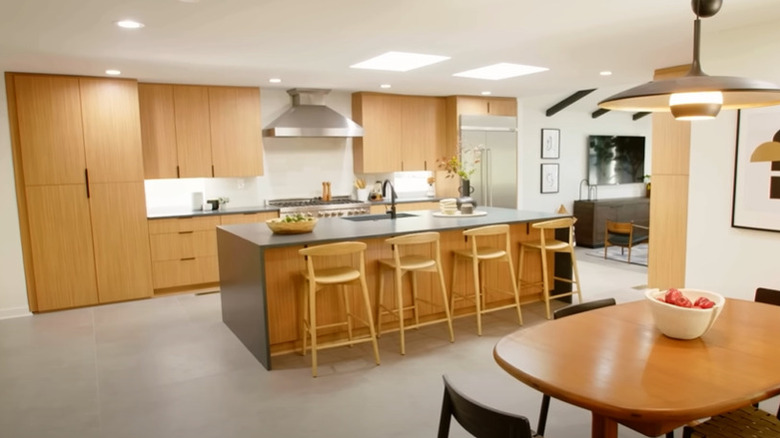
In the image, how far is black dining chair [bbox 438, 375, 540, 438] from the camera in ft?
4.91

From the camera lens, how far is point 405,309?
4.54 metres

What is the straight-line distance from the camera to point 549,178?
920cm

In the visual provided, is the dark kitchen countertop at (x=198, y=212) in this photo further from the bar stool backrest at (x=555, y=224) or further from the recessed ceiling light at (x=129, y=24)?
the bar stool backrest at (x=555, y=224)

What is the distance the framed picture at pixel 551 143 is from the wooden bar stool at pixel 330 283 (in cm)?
600

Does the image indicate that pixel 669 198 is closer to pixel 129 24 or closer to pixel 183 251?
pixel 129 24

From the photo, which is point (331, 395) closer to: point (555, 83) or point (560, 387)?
point (560, 387)

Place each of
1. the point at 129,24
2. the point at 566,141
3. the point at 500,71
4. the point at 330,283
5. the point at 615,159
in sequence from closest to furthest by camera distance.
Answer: the point at 129,24
the point at 330,283
the point at 500,71
the point at 566,141
the point at 615,159

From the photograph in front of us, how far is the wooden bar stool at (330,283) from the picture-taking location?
3.63 meters

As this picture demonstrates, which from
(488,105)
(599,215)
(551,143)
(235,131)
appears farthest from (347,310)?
(551,143)

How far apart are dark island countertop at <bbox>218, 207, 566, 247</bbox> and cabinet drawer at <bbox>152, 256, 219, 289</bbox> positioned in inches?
58.7

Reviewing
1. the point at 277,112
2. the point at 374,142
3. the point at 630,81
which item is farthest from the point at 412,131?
the point at 630,81

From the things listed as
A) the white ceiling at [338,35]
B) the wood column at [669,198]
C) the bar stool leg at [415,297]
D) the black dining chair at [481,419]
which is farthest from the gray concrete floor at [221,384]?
the white ceiling at [338,35]

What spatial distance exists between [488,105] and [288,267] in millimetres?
5000

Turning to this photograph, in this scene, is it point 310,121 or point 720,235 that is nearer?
point 720,235
